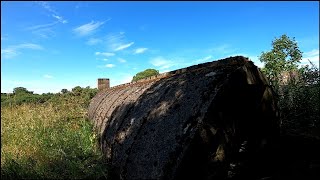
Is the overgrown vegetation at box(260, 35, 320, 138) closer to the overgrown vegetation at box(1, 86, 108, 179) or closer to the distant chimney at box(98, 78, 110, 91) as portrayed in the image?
the overgrown vegetation at box(1, 86, 108, 179)

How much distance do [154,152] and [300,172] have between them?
1352mm

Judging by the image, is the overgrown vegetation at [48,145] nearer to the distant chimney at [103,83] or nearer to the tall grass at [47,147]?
the tall grass at [47,147]

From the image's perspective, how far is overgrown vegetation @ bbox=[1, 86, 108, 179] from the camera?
4.22 meters

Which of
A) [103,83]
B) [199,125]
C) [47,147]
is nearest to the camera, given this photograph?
[199,125]

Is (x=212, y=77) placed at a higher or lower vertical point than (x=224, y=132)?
higher

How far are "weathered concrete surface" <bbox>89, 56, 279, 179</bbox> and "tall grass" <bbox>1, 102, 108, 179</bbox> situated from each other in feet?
2.87

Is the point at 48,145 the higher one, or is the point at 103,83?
the point at 103,83

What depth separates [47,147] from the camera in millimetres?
5617

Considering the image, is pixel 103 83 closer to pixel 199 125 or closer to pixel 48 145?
pixel 48 145

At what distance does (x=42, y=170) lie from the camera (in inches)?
171

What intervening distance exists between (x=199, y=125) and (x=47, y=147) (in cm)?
399

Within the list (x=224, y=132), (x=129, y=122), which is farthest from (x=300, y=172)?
(x=129, y=122)

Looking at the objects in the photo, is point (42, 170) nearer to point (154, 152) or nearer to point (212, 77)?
point (154, 152)

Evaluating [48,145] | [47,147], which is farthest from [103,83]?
[47,147]
